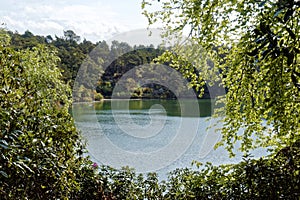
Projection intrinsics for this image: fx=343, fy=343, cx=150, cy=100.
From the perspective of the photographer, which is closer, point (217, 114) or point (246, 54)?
point (246, 54)

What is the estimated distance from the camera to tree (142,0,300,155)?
212 cm

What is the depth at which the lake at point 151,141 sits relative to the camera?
30.9ft

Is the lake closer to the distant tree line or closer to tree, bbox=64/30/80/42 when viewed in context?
the distant tree line

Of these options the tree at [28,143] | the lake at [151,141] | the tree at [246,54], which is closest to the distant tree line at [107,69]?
the lake at [151,141]

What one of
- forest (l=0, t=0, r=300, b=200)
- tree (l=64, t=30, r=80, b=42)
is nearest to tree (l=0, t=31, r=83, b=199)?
forest (l=0, t=0, r=300, b=200)

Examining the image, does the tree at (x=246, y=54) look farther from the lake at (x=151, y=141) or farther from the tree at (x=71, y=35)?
the tree at (x=71, y=35)

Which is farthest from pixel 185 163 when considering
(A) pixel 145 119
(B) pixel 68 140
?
(A) pixel 145 119

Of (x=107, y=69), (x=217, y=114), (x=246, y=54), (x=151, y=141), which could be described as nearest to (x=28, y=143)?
(x=246, y=54)

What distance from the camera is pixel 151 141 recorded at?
13398 millimetres

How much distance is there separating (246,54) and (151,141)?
37.6ft

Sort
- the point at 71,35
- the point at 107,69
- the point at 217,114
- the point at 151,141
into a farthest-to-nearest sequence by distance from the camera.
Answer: the point at 71,35 → the point at 107,69 → the point at 151,141 → the point at 217,114

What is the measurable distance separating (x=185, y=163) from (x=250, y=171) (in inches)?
261

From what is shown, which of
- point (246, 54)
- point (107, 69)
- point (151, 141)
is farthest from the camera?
point (107, 69)

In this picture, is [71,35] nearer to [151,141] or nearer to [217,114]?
[151,141]
